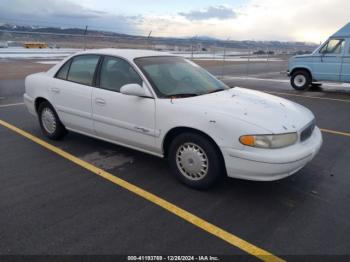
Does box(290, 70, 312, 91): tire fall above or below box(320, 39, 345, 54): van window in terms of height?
below

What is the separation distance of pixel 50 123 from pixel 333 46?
1001 cm

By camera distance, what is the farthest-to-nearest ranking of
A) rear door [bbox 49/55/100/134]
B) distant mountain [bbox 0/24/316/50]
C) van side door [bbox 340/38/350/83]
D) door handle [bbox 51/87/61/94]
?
distant mountain [bbox 0/24/316/50]
van side door [bbox 340/38/350/83]
door handle [bbox 51/87/61/94]
rear door [bbox 49/55/100/134]

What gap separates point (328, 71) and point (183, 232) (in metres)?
10.7

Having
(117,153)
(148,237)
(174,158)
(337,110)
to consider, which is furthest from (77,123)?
(337,110)

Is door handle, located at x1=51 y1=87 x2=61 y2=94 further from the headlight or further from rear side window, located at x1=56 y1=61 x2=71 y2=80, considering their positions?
the headlight

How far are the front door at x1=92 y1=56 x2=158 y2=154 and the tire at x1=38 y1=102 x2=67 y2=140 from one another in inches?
38.7

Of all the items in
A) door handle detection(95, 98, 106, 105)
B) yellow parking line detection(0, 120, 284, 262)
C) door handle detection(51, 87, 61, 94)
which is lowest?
yellow parking line detection(0, 120, 284, 262)

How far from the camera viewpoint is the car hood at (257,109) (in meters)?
3.54

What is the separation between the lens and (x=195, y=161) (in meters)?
3.79

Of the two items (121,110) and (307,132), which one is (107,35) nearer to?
(121,110)

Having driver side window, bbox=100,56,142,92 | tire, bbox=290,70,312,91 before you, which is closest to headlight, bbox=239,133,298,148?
driver side window, bbox=100,56,142,92

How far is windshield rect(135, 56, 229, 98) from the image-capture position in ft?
13.8

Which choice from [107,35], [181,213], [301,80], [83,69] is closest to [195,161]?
[181,213]

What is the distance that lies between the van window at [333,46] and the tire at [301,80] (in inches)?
40.7
